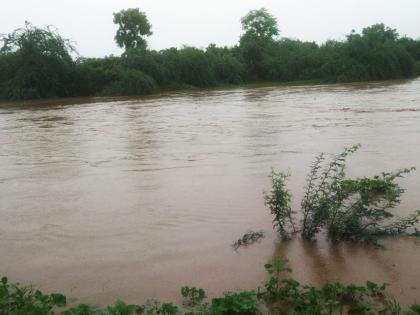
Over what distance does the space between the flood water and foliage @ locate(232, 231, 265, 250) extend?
99 mm

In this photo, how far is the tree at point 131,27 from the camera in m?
56.8

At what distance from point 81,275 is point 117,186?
3211 millimetres

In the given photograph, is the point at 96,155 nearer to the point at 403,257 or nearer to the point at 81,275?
the point at 81,275

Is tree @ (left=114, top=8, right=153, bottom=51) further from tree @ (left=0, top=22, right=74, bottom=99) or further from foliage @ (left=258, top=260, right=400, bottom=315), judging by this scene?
foliage @ (left=258, top=260, right=400, bottom=315)

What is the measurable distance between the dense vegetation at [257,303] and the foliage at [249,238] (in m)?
1.07

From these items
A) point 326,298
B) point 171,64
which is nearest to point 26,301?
point 326,298

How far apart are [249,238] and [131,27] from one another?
55686mm

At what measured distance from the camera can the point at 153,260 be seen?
4734 mm

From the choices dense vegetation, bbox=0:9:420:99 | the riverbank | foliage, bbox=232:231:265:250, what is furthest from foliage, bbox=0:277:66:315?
dense vegetation, bbox=0:9:420:99

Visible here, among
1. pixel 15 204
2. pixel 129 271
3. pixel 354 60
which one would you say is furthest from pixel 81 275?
pixel 354 60

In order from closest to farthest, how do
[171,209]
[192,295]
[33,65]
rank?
[192,295]
[171,209]
[33,65]

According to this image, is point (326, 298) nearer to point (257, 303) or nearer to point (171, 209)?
point (257, 303)

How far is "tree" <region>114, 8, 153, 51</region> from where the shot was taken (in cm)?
5675

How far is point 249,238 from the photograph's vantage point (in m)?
5.16
